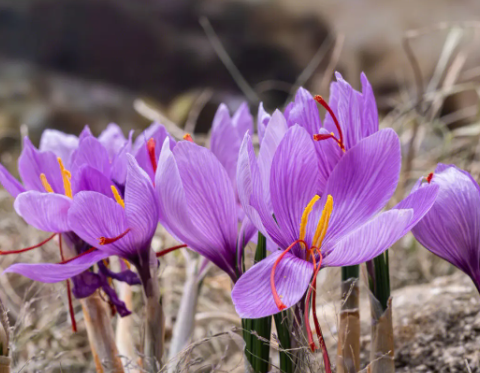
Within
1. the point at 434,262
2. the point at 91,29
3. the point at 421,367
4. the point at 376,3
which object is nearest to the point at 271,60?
the point at 376,3

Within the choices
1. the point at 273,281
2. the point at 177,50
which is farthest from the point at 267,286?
the point at 177,50

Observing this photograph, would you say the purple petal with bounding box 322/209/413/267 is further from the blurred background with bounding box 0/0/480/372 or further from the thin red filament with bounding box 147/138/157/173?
the blurred background with bounding box 0/0/480/372

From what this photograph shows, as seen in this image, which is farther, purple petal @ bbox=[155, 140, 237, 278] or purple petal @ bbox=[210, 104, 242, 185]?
purple petal @ bbox=[210, 104, 242, 185]

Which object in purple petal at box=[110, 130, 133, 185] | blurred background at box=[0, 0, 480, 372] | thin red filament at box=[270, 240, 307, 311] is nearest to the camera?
thin red filament at box=[270, 240, 307, 311]

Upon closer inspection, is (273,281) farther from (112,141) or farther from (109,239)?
(112,141)

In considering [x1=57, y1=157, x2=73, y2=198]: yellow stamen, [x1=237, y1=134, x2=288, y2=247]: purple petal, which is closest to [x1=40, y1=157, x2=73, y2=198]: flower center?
[x1=57, y1=157, x2=73, y2=198]: yellow stamen

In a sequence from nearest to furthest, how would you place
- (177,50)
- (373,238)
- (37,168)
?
(373,238) → (37,168) → (177,50)
